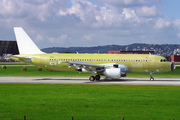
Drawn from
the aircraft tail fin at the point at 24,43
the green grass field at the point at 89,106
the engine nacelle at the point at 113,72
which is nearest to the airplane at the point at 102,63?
the engine nacelle at the point at 113,72

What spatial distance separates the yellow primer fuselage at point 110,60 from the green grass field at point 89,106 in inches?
648

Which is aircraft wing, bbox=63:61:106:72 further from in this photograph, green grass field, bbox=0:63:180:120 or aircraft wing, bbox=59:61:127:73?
green grass field, bbox=0:63:180:120

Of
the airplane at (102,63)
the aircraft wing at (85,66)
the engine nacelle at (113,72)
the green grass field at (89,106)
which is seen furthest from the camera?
the airplane at (102,63)

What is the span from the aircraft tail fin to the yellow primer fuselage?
4.89 ft

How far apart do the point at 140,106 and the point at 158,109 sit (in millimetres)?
1549

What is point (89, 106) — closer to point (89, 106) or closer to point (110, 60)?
point (89, 106)

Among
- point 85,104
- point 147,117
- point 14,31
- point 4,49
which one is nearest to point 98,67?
point 14,31

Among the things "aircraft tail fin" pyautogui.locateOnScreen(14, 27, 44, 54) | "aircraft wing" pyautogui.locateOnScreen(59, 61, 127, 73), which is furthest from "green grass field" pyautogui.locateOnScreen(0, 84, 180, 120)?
"aircraft tail fin" pyautogui.locateOnScreen(14, 27, 44, 54)

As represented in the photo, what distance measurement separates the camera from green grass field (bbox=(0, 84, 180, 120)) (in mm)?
17911

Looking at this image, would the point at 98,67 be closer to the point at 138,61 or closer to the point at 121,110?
the point at 138,61

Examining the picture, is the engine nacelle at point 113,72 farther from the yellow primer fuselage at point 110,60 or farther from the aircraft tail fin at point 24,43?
the aircraft tail fin at point 24,43

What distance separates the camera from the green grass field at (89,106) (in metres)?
17.9

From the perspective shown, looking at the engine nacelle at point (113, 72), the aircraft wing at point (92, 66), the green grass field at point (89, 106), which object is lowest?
the green grass field at point (89, 106)

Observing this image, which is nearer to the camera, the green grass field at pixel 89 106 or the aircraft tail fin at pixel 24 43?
the green grass field at pixel 89 106
